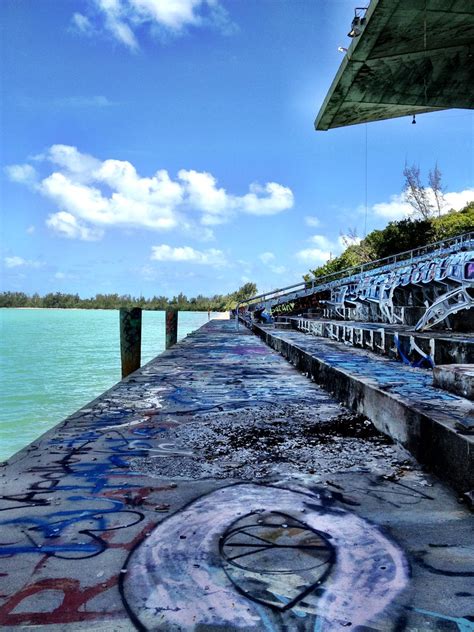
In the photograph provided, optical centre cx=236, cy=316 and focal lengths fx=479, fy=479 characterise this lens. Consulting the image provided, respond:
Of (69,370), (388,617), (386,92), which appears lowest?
(69,370)

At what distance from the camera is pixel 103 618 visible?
6.16ft

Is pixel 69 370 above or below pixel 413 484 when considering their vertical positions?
below

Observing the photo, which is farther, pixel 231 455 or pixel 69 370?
pixel 69 370

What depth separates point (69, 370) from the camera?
78.9ft

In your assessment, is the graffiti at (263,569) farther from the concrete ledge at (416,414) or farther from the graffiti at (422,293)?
the graffiti at (422,293)

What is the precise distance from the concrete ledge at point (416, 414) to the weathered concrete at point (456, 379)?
11 centimetres

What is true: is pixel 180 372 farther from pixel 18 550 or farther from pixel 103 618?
pixel 103 618

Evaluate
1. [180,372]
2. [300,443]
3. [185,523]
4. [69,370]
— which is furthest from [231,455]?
[69,370]

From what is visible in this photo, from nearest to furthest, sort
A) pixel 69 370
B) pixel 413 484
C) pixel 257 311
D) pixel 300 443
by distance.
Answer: pixel 413 484 < pixel 300 443 < pixel 69 370 < pixel 257 311

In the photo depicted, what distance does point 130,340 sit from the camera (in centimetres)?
1410

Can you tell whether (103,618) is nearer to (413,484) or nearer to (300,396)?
(413,484)

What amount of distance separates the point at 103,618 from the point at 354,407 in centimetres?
434

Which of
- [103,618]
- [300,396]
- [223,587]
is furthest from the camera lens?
[300,396]

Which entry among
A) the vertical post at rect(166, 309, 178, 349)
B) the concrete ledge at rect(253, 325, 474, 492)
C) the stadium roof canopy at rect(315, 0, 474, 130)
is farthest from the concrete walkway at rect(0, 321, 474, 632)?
the vertical post at rect(166, 309, 178, 349)
